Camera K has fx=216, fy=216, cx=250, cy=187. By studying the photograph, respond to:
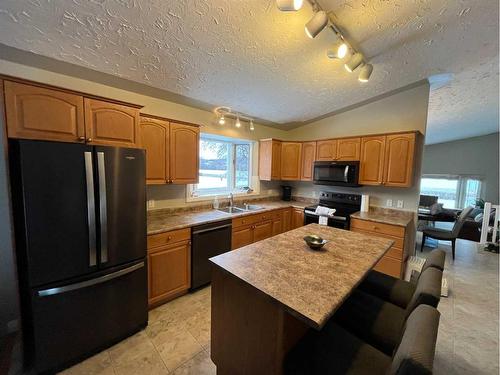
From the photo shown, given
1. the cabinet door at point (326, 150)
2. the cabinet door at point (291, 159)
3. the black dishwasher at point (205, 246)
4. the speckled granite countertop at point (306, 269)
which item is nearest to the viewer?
the speckled granite countertop at point (306, 269)

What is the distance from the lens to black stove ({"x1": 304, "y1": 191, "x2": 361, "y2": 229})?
3329 millimetres

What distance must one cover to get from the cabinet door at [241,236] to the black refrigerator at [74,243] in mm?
1339

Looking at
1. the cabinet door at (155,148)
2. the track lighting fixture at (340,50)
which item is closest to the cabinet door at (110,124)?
the cabinet door at (155,148)

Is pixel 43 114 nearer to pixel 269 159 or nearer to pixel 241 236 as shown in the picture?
pixel 241 236

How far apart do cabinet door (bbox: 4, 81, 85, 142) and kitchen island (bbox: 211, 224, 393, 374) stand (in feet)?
4.81

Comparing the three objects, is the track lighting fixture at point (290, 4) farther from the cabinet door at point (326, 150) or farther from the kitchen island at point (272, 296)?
the cabinet door at point (326, 150)

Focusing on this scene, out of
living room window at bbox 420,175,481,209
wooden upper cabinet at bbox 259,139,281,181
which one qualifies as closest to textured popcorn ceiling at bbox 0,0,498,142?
wooden upper cabinet at bbox 259,139,281,181

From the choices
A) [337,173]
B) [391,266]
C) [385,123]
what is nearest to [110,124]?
[337,173]

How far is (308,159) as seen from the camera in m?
4.05

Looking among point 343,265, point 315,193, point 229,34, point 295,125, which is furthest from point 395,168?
point 229,34

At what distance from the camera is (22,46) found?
160cm

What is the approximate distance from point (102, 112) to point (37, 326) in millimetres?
1619

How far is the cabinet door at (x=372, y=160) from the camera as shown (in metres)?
3.22

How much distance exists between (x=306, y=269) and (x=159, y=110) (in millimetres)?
2459
